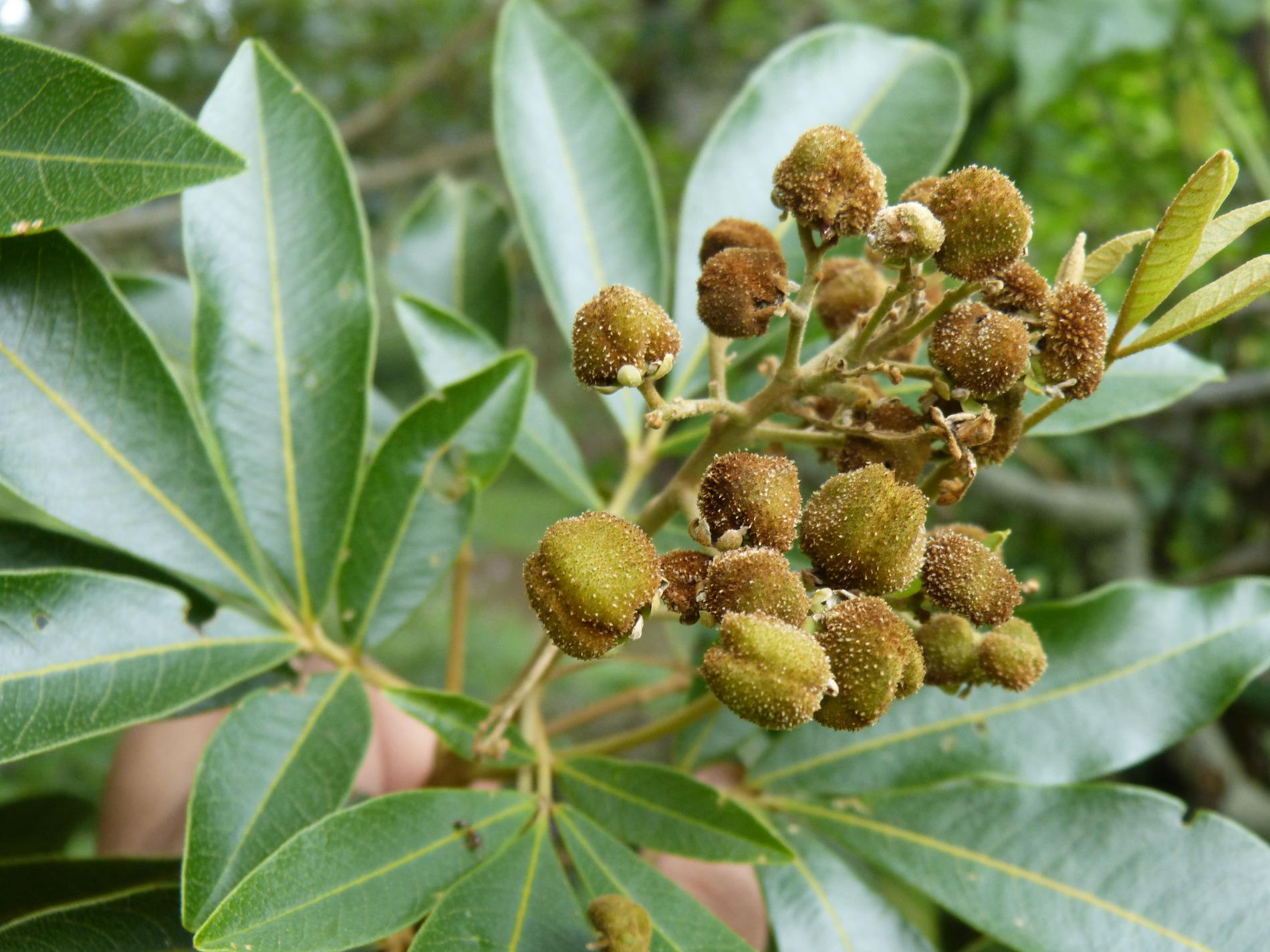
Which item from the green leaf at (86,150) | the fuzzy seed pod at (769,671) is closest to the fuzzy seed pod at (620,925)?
the fuzzy seed pod at (769,671)

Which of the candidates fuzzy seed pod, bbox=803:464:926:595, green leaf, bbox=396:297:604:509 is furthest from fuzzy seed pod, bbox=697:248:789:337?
green leaf, bbox=396:297:604:509

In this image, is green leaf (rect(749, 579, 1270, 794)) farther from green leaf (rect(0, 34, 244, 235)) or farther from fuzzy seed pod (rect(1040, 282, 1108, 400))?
green leaf (rect(0, 34, 244, 235))

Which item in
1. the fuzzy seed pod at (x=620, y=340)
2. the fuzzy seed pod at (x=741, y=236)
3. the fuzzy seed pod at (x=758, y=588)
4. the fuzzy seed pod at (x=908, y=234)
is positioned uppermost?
the fuzzy seed pod at (x=908, y=234)

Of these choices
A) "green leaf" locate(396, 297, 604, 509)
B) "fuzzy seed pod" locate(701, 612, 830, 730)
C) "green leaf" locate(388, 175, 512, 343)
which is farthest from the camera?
"green leaf" locate(388, 175, 512, 343)

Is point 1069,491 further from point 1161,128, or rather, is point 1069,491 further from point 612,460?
point 1161,128

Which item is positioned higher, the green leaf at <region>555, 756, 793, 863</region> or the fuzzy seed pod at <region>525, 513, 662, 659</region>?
the fuzzy seed pod at <region>525, 513, 662, 659</region>

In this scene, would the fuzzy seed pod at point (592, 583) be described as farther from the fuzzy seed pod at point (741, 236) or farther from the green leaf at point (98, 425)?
the green leaf at point (98, 425)

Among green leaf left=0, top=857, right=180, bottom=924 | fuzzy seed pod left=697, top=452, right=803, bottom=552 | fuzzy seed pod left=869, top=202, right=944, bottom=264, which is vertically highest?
fuzzy seed pod left=869, top=202, right=944, bottom=264
